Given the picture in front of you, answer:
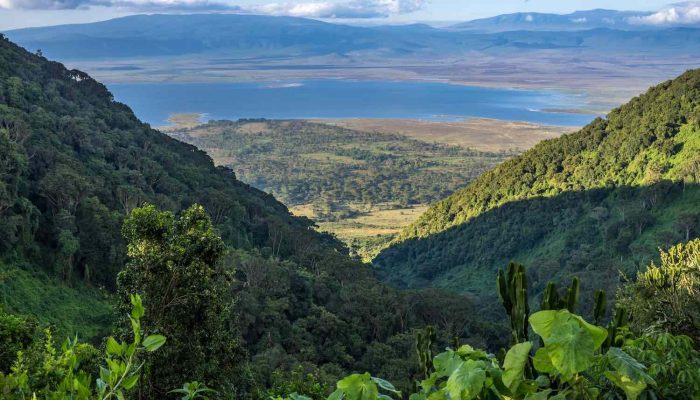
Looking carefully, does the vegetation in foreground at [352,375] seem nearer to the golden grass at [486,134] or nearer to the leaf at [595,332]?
the leaf at [595,332]

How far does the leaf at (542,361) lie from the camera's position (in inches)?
123

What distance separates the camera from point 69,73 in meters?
73.1

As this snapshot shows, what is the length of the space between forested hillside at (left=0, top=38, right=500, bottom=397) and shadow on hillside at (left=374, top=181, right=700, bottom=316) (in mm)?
14467

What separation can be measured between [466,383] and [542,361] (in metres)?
0.38

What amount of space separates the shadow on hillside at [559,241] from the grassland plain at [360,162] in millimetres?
13774

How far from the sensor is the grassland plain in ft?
357

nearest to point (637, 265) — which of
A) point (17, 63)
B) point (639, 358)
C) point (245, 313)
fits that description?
point (245, 313)

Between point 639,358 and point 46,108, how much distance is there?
56350 mm

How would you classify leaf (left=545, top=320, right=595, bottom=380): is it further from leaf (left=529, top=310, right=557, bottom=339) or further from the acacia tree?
the acacia tree

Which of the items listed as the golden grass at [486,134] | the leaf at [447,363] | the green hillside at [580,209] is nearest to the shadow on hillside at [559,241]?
the green hillside at [580,209]

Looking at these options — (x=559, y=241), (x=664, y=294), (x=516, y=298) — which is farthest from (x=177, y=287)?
(x=559, y=241)

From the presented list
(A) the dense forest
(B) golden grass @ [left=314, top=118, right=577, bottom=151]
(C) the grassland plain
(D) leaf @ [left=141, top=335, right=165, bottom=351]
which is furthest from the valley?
(B) golden grass @ [left=314, top=118, right=577, bottom=151]

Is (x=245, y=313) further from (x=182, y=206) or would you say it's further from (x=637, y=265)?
(x=637, y=265)

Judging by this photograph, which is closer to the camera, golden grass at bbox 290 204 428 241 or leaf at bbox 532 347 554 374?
leaf at bbox 532 347 554 374
